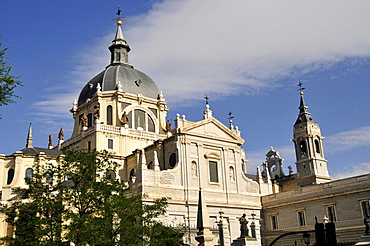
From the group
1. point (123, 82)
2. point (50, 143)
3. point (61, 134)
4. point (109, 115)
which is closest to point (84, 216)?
point (109, 115)

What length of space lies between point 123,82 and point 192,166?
69.6ft

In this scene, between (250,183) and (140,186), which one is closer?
(140,186)

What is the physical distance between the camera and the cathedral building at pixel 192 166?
43.1 metres

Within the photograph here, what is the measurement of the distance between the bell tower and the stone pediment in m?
12.6

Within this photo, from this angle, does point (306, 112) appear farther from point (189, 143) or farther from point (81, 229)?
point (81, 229)

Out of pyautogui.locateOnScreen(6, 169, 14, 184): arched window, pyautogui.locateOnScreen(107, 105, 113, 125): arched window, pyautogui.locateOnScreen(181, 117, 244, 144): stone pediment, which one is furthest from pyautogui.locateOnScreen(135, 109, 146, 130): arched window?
pyautogui.locateOnScreen(6, 169, 14, 184): arched window

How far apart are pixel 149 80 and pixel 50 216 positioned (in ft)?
129

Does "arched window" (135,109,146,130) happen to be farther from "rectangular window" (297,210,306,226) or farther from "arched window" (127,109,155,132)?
"rectangular window" (297,210,306,226)

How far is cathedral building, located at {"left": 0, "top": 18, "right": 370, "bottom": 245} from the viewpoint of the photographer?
141 feet

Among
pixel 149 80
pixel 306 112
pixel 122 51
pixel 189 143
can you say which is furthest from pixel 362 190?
pixel 122 51

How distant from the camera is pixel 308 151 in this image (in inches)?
2368

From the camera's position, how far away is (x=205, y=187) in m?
47.5

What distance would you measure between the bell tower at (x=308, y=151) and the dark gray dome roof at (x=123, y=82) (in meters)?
21.9

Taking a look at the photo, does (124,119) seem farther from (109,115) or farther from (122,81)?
(122,81)
